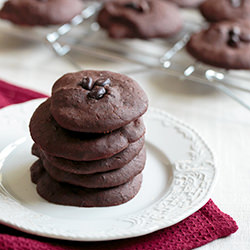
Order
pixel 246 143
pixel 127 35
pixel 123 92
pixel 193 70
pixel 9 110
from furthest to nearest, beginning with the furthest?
pixel 127 35 < pixel 193 70 < pixel 246 143 < pixel 9 110 < pixel 123 92

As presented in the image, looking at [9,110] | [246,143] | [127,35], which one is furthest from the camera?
[127,35]

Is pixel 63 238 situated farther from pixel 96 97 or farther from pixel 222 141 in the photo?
pixel 222 141

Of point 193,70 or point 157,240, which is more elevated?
point 157,240

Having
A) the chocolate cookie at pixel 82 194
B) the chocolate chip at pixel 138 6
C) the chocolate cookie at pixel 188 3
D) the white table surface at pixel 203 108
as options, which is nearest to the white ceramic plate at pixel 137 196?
the chocolate cookie at pixel 82 194

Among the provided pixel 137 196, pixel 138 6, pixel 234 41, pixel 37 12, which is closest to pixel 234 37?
pixel 234 41

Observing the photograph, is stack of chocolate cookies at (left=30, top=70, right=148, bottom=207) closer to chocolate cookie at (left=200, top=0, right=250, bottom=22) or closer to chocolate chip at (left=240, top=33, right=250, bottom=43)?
chocolate chip at (left=240, top=33, right=250, bottom=43)

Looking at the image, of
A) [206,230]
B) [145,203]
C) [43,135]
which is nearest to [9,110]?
[43,135]

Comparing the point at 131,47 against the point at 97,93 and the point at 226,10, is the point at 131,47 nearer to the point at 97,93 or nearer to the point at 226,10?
the point at 226,10
